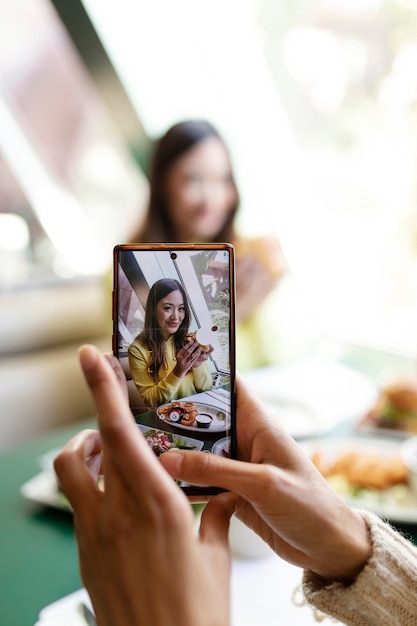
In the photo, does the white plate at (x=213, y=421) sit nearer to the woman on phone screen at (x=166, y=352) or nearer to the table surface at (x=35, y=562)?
the woman on phone screen at (x=166, y=352)

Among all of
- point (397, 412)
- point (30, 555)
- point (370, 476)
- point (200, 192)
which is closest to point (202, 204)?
point (200, 192)

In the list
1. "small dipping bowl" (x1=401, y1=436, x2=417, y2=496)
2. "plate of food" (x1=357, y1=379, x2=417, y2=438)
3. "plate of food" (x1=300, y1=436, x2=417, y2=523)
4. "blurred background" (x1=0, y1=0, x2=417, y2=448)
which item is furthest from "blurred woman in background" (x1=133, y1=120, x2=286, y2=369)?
"small dipping bowl" (x1=401, y1=436, x2=417, y2=496)

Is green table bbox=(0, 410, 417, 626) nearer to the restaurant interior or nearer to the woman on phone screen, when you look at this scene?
the woman on phone screen

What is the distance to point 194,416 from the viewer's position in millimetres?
555

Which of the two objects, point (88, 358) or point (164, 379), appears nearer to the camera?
point (88, 358)

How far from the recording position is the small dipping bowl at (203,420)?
556mm

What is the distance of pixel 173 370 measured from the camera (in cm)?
54

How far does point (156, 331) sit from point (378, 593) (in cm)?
30

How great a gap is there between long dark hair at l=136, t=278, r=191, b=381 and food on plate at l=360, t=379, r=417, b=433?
2.73 ft

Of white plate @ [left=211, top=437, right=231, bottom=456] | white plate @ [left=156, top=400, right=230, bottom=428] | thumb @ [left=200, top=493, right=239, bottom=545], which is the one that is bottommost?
thumb @ [left=200, top=493, right=239, bottom=545]

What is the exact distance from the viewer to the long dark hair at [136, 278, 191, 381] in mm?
533

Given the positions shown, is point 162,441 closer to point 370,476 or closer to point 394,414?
point 370,476

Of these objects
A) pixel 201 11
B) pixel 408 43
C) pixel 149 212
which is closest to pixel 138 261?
pixel 149 212

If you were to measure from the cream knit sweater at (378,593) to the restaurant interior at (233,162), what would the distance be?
928 mm
